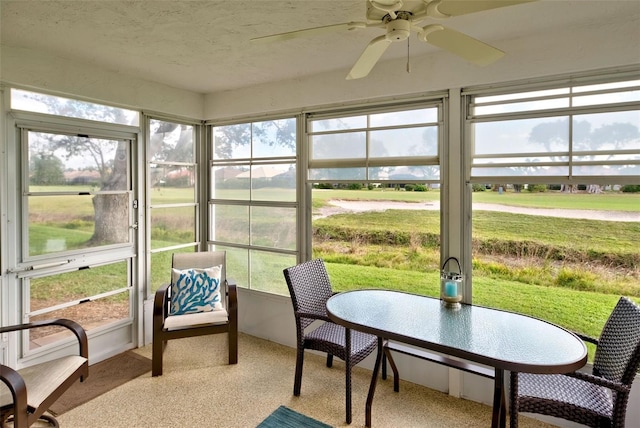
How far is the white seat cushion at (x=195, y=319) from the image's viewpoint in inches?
117

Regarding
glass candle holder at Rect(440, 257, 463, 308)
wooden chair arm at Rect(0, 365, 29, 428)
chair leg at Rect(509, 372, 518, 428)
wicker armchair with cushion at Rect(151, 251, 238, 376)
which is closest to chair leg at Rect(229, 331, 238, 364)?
wicker armchair with cushion at Rect(151, 251, 238, 376)

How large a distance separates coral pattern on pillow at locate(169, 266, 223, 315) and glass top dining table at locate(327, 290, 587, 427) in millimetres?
1314

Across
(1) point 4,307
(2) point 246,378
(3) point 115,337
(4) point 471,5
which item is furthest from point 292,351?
(4) point 471,5

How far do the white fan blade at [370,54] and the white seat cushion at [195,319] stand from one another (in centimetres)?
232

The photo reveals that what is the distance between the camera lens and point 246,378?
9.57ft

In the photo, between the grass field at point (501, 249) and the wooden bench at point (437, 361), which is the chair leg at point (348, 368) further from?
the grass field at point (501, 249)

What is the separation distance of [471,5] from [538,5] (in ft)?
3.56

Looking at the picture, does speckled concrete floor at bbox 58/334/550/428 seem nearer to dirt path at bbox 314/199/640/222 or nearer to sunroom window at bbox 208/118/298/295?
sunroom window at bbox 208/118/298/295

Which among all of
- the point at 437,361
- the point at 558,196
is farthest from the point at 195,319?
the point at 558,196

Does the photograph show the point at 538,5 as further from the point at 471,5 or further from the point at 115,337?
the point at 115,337

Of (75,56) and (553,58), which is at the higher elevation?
(75,56)

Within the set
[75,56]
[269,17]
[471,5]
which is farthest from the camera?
[75,56]

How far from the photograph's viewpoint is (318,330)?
2740 mm

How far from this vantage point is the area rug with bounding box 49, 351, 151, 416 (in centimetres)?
254
